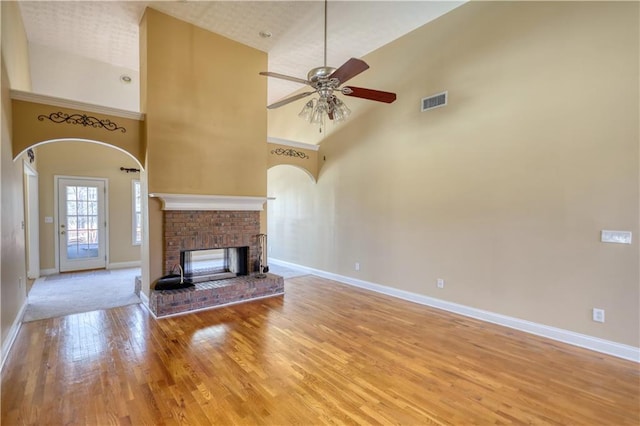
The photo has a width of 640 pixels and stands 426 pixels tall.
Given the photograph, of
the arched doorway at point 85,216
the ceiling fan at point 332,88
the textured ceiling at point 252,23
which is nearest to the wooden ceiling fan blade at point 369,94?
the ceiling fan at point 332,88

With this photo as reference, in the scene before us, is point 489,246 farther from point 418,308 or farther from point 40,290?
point 40,290

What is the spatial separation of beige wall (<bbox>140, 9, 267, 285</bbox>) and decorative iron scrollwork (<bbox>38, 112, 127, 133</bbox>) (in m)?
0.46

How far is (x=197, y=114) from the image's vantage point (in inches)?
182

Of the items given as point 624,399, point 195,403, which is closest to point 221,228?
point 195,403

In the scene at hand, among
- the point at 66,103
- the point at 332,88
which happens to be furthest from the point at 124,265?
the point at 332,88

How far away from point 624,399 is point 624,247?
55.9 inches

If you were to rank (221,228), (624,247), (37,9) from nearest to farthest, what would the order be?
(624,247), (37,9), (221,228)

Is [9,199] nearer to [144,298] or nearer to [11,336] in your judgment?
[11,336]

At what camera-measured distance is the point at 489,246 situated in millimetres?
3877

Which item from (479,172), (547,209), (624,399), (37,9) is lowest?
(624,399)

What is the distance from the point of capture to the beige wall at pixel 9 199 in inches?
116

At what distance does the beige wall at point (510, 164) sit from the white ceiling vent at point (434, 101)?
3.5 inches

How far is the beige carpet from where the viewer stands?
13.9ft

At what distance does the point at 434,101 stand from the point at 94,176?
292 inches
